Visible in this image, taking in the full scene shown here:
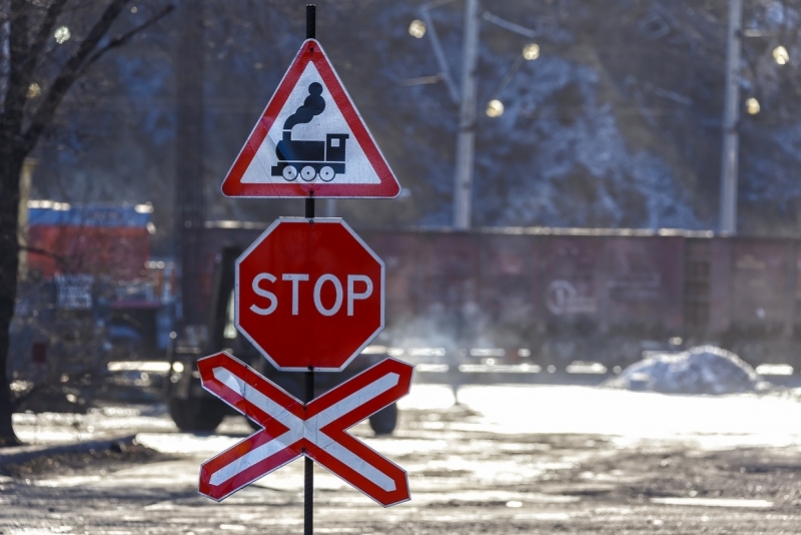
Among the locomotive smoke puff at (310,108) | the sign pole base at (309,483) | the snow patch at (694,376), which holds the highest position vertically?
the locomotive smoke puff at (310,108)

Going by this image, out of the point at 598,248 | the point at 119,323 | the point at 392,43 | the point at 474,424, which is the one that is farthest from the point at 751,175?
the point at 474,424

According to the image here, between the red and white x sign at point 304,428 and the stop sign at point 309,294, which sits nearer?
the red and white x sign at point 304,428

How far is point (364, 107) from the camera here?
232 feet

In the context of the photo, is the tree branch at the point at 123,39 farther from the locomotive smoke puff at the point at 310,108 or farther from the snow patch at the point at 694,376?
the snow patch at the point at 694,376

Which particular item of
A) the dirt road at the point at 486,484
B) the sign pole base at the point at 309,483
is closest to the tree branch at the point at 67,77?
the dirt road at the point at 486,484

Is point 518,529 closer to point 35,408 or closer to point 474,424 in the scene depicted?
point 35,408

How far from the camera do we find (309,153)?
6.33 metres

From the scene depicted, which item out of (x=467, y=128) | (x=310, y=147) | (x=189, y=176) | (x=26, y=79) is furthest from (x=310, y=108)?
(x=467, y=128)

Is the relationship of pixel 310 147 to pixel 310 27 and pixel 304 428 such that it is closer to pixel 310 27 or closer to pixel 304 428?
pixel 310 27

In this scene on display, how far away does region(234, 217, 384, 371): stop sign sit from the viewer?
6195 millimetres

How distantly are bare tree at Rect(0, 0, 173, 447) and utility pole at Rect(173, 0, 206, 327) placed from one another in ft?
36.2

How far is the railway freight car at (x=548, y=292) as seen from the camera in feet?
106

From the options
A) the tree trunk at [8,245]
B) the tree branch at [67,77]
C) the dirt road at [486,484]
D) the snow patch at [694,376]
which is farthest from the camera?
the snow patch at [694,376]

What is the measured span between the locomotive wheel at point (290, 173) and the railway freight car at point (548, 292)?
25.6 m
